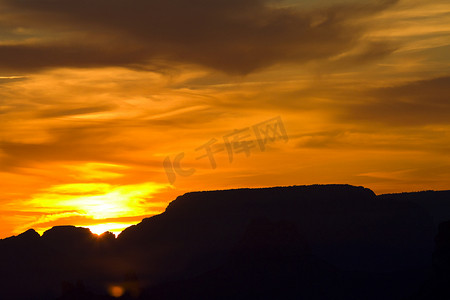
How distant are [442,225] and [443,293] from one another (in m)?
15.3

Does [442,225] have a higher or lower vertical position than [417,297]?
higher

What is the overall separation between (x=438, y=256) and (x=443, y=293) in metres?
10.2

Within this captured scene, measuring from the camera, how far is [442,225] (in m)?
166

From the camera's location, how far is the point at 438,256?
543 feet

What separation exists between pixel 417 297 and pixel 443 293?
7.46 m

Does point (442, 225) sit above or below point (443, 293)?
above

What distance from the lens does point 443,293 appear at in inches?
6186

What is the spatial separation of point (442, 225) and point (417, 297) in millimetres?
15132
